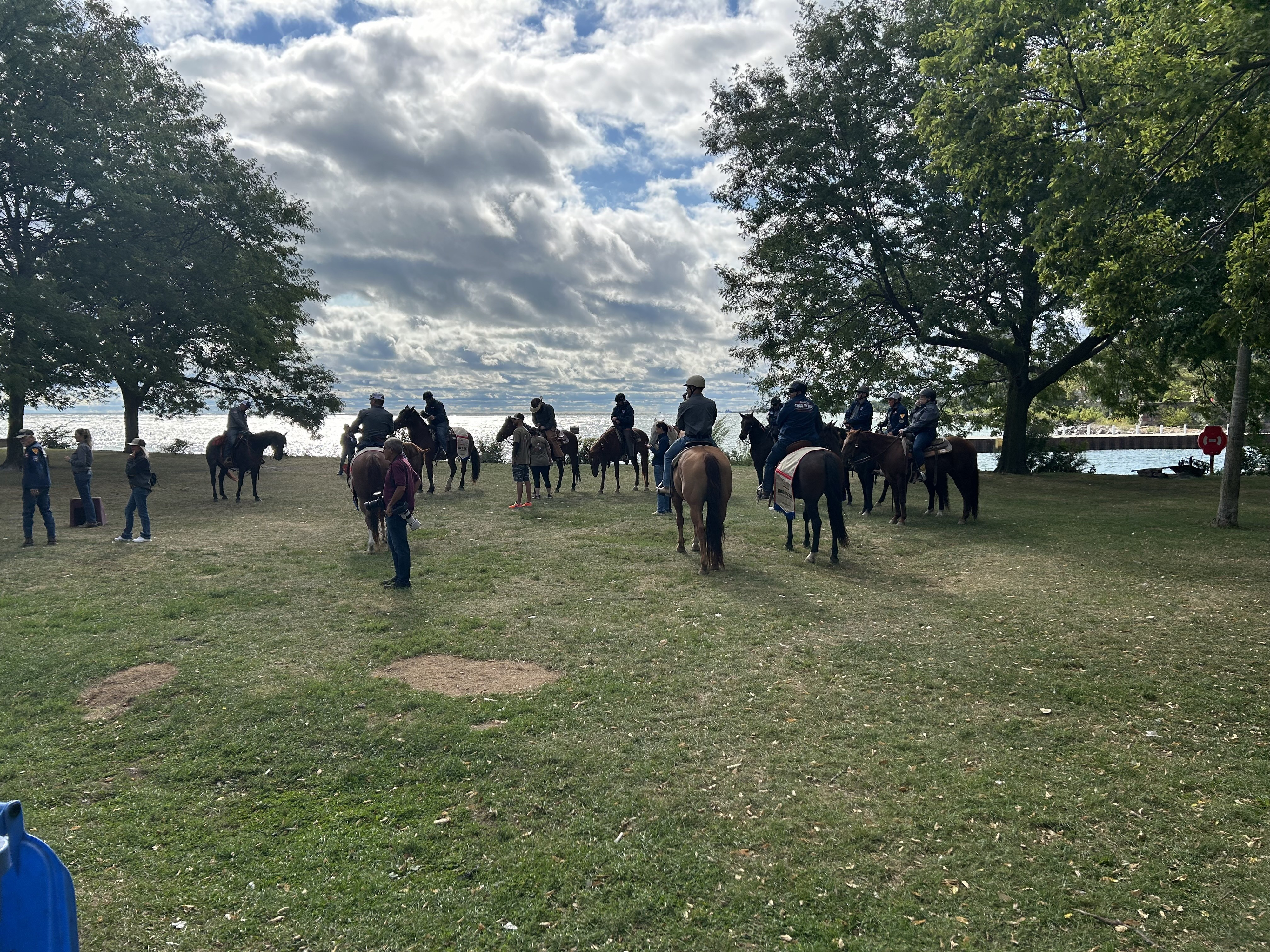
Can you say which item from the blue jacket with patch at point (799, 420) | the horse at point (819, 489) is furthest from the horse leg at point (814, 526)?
the blue jacket with patch at point (799, 420)

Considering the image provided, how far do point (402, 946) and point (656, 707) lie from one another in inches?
109

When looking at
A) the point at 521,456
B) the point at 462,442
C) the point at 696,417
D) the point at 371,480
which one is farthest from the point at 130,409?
the point at 696,417

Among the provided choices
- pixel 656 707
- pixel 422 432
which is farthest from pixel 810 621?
pixel 422 432

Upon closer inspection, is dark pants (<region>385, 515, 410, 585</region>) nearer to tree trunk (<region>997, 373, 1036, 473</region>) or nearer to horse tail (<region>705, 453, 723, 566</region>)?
horse tail (<region>705, 453, 723, 566</region>)

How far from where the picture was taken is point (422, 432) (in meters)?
17.9

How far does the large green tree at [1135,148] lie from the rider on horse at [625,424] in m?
8.93

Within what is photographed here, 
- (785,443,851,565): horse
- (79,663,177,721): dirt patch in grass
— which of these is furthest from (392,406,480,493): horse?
(79,663,177,721): dirt patch in grass

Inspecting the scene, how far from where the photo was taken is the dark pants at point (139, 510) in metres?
12.7

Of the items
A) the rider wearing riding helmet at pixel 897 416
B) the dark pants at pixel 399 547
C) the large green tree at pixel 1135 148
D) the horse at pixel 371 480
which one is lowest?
the dark pants at pixel 399 547

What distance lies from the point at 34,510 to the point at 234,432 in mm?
5922

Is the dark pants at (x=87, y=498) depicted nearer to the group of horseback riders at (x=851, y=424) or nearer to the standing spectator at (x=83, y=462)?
the standing spectator at (x=83, y=462)

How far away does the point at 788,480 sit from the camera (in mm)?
10742

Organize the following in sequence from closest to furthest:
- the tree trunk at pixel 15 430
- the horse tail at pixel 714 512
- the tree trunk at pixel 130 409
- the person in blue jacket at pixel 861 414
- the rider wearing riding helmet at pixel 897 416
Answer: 1. the horse tail at pixel 714 512
2. the person in blue jacket at pixel 861 414
3. the rider wearing riding helmet at pixel 897 416
4. the tree trunk at pixel 15 430
5. the tree trunk at pixel 130 409

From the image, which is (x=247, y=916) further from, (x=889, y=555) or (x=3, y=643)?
(x=889, y=555)
